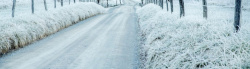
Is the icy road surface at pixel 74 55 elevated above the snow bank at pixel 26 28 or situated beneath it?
situated beneath

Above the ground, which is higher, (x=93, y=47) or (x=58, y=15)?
(x=58, y=15)

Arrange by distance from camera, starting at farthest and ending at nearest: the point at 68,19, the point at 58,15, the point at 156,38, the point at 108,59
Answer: the point at 68,19 → the point at 58,15 → the point at 156,38 → the point at 108,59

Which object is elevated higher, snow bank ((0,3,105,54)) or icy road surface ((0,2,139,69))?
snow bank ((0,3,105,54))

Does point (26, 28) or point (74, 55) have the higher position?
point (26, 28)

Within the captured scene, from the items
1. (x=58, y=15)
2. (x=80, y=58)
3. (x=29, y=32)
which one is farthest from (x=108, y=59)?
(x=58, y=15)

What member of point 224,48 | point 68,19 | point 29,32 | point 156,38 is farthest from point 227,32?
point 68,19

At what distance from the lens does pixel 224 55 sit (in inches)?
166

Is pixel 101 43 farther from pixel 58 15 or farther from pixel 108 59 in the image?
pixel 58 15

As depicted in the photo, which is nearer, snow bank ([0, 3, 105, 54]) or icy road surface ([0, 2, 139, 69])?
icy road surface ([0, 2, 139, 69])

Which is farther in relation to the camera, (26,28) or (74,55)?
(26,28)

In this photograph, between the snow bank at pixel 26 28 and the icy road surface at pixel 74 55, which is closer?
the icy road surface at pixel 74 55

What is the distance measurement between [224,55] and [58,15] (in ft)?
45.8

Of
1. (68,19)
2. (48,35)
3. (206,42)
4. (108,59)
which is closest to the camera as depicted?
(206,42)

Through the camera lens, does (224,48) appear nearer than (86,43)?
Yes
